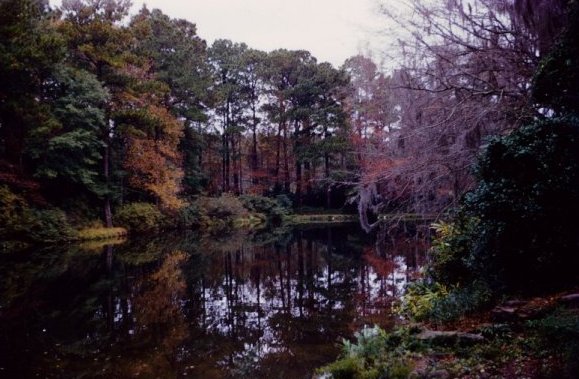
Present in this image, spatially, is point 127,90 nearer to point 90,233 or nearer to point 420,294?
point 90,233

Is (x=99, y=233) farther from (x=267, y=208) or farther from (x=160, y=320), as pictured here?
(x=160, y=320)

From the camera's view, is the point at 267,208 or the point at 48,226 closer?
the point at 48,226

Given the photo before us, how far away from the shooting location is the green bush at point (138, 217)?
25.2 m

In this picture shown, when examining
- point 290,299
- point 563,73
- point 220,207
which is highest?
point 563,73

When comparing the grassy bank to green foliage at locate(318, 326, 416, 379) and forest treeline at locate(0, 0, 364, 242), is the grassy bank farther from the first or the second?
forest treeline at locate(0, 0, 364, 242)

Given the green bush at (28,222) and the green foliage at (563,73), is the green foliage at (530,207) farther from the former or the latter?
the green bush at (28,222)

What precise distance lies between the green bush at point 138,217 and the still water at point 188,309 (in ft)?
22.1

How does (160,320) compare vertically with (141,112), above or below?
below

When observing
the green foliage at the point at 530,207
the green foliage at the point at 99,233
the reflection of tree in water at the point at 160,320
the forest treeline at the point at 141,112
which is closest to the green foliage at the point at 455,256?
the green foliage at the point at 530,207

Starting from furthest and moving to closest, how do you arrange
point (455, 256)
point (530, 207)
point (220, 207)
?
point (220, 207)
point (455, 256)
point (530, 207)

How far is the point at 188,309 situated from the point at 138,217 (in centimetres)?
1732

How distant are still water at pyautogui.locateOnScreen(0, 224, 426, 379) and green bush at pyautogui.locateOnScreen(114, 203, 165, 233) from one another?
22.1 ft

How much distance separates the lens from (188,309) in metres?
9.68

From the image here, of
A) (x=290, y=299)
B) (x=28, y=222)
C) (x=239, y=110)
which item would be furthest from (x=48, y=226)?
(x=239, y=110)
